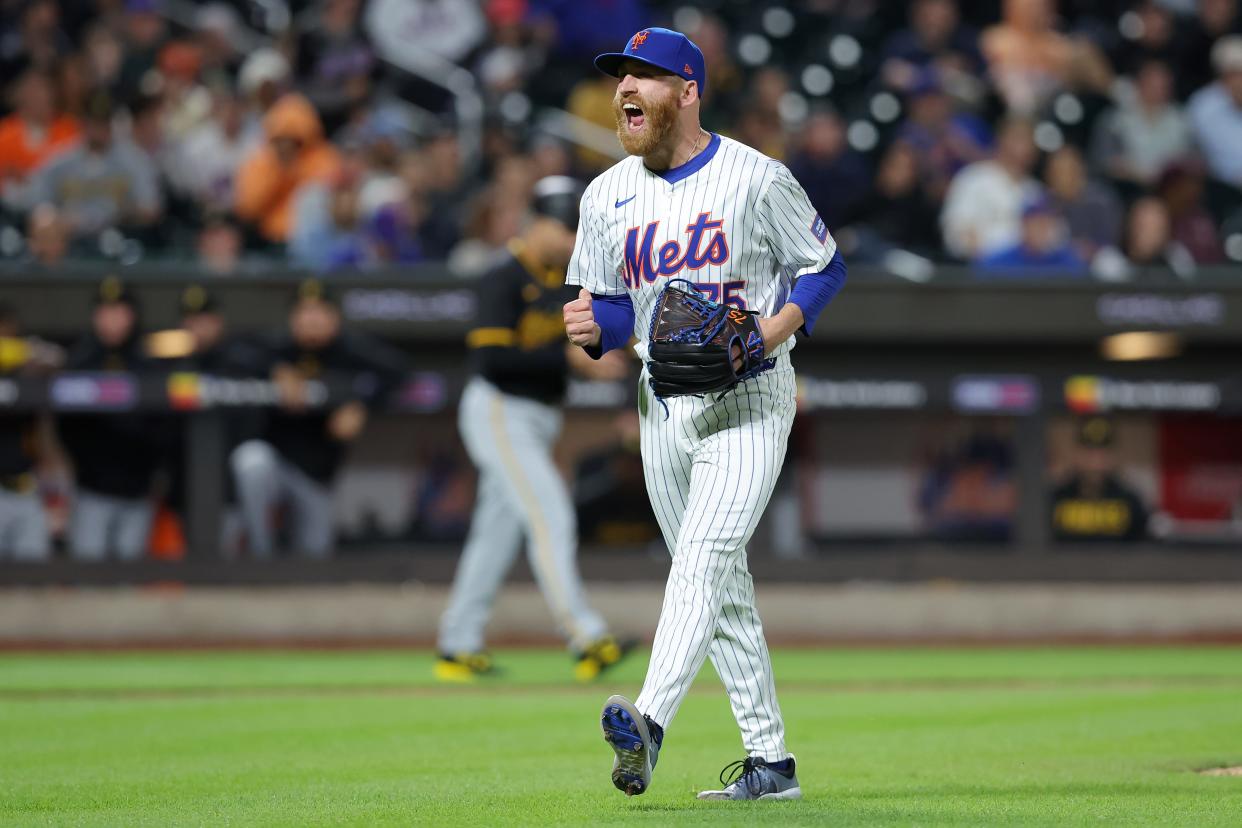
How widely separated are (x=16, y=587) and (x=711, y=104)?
642cm

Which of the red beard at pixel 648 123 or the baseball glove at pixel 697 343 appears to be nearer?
the baseball glove at pixel 697 343

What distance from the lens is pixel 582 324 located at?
15.3ft

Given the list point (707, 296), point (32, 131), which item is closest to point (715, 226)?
point (707, 296)

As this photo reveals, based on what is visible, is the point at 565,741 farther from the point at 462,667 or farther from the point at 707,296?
the point at 462,667

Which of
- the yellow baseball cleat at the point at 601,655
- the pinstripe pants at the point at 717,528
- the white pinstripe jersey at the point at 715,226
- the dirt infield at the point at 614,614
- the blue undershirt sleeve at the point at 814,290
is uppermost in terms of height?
the white pinstripe jersey at the point at 715,226

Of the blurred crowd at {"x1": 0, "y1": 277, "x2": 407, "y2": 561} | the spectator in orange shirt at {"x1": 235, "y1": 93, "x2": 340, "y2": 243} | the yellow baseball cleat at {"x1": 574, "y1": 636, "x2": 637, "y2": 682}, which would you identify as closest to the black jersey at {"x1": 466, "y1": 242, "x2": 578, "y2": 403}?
the yellow baseball cleat at {"x1": 574, "y1": 636, "x2": 637, "y2": 682}

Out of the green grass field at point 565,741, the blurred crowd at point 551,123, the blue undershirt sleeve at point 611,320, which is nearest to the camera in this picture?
the green grass field at point 565,741

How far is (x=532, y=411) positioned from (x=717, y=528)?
399 cm

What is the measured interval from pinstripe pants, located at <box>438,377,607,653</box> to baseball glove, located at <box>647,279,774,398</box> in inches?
153

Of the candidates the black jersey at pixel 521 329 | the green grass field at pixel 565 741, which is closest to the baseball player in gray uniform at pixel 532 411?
the black jersey at pixel 521 329

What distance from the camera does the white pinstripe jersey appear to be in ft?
15.1

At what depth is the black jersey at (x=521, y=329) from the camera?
27.3 feet

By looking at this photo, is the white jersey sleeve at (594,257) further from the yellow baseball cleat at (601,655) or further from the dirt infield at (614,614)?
the dirt infield at (614,614)

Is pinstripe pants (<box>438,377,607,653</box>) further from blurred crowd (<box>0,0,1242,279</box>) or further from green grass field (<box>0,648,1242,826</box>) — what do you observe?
blurred crowd (<box>0,0,1242,279</box>)
